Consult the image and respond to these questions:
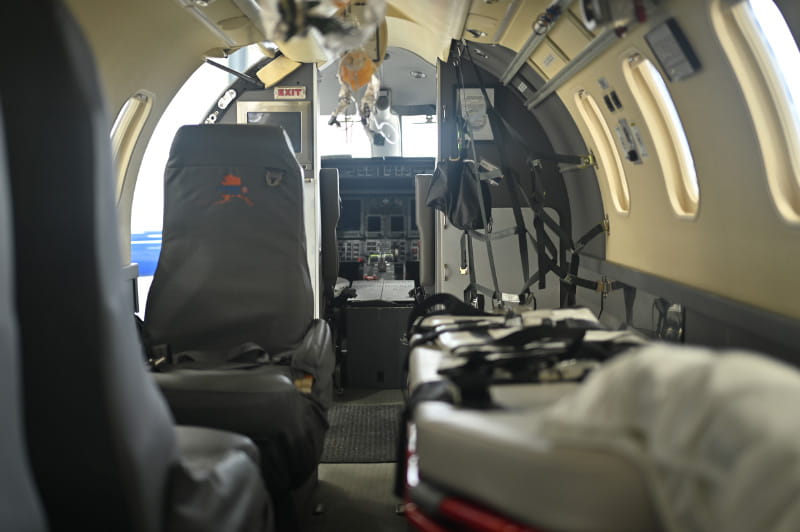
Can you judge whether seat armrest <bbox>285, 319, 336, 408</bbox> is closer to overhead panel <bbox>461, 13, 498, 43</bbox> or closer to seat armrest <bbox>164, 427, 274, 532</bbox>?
seat armrest <bbox>164, 427, 274, 532</bbox>

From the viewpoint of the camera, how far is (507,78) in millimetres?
5812

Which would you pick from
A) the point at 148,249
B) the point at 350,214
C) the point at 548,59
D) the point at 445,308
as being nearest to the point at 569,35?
the point at 548,59

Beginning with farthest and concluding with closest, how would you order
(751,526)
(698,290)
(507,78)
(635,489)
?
(507,78)
(698,290)
(635,489)
(751,526)

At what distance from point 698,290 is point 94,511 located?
10.7ft

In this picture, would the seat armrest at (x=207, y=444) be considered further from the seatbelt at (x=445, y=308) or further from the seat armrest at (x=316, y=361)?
the seatbelt at (x=445, y=308)

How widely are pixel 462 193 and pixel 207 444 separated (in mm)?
3385

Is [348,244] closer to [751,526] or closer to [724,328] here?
[724,328]

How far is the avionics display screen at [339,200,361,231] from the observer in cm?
776

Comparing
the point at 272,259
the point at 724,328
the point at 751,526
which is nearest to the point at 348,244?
the point at 272,259

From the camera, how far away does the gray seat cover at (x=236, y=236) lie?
3156mm

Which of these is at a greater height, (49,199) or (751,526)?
(49,199)

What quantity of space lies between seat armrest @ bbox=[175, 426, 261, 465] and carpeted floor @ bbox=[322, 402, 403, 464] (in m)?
2.09

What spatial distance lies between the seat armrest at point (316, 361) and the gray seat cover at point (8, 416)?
1815mm

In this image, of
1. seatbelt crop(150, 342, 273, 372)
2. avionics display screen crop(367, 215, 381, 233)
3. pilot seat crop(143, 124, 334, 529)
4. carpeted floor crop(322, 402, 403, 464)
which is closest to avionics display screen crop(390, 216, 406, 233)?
avionics display screen crop(367, 215, 381, 233)
